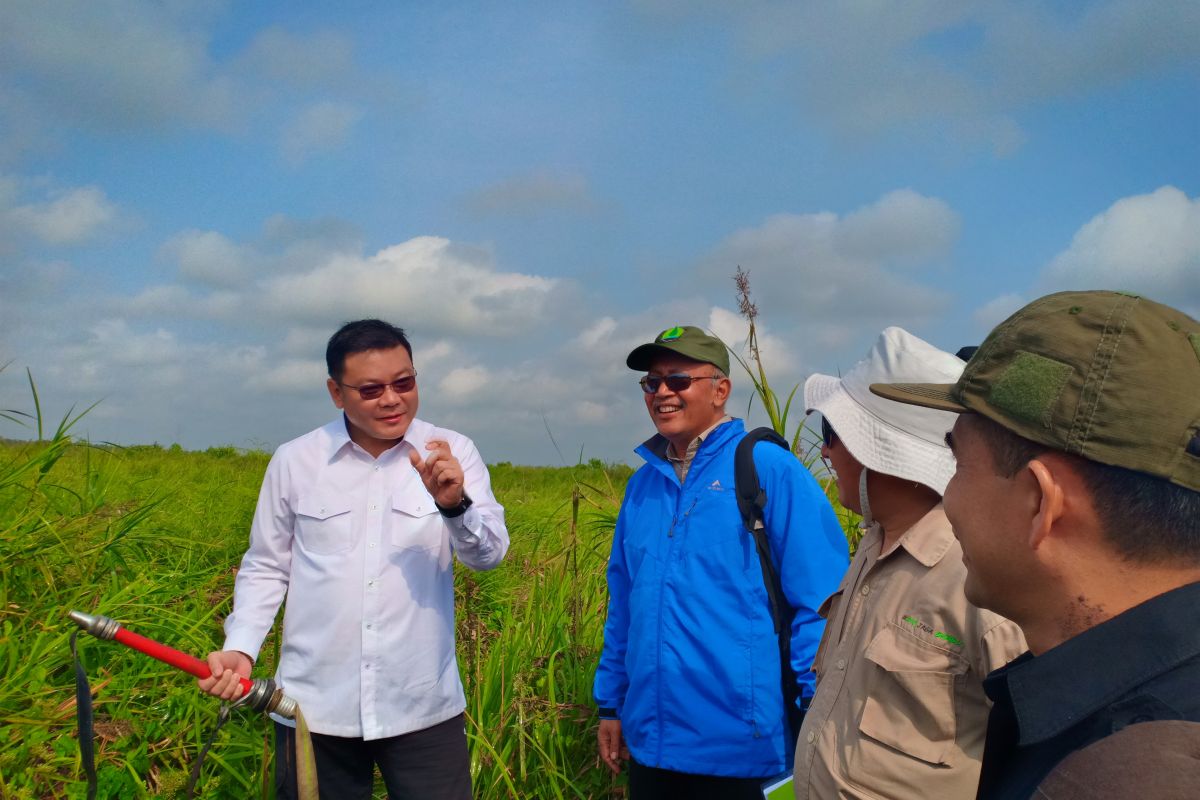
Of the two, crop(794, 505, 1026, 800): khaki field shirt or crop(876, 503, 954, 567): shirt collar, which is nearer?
crop(794, 505, 1026, 800): khaki field shirt

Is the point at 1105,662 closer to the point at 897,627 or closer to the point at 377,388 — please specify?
the point at 897,627

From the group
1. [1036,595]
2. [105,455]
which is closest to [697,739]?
[1036,595]

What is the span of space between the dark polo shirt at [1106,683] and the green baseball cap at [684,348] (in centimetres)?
216

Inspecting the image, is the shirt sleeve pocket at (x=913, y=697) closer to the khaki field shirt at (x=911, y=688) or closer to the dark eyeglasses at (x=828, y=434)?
the khaki field shirt at (x=911, y=688)

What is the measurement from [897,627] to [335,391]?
6.61ft

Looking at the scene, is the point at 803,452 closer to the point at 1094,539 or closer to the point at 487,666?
the point at 487,666

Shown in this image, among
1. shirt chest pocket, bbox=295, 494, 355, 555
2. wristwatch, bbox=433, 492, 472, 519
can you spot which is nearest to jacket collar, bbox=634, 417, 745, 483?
wristwatch, bbox=433, 492, 472, 519

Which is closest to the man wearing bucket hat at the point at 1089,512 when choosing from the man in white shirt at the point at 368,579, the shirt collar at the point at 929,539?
the shirt collar at the point at 929,539

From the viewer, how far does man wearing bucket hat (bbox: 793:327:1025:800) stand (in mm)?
1530

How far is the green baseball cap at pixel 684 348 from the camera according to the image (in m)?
3.29

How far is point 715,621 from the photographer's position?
8.94 feet

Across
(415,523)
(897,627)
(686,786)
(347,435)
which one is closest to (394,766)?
(415,523)

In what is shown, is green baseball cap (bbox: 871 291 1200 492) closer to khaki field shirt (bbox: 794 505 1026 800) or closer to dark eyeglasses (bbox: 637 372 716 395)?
khaki field shirt (bbox: 794 505 1026 800)

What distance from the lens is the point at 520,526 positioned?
817 cm
